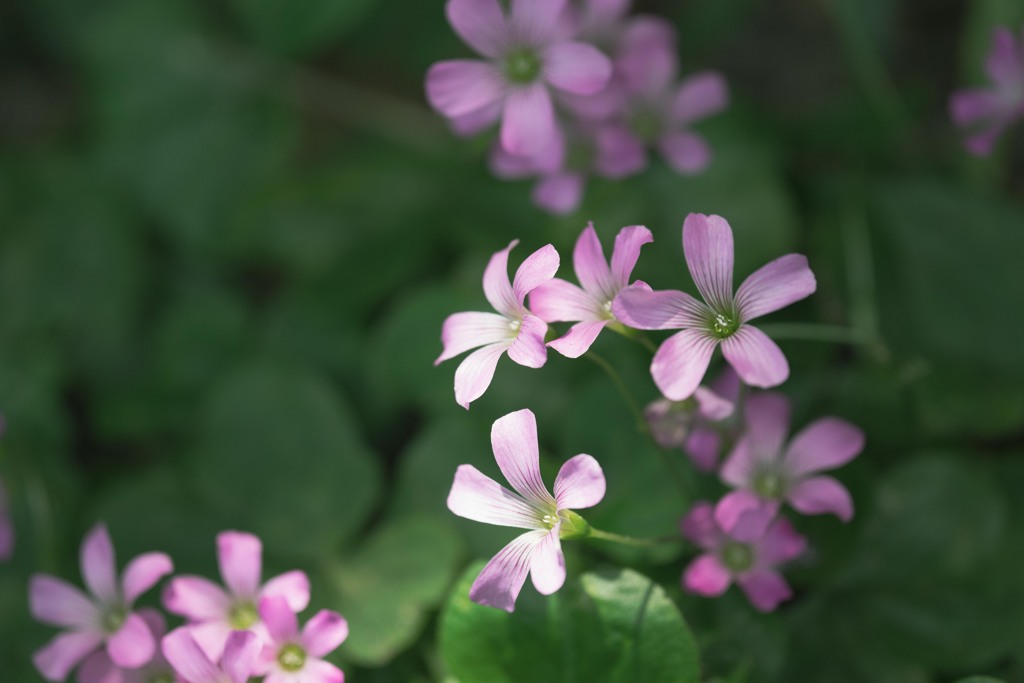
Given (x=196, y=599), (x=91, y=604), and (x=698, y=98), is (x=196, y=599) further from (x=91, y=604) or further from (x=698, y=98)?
(x=698, y=98)


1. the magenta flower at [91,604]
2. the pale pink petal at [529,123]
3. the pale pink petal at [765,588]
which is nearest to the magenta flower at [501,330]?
the pale pink petal at [529,123]

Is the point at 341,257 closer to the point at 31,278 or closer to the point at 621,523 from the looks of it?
the point at 31,278

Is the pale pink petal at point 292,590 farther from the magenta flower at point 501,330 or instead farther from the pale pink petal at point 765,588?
the pale pink petal at point 765,588

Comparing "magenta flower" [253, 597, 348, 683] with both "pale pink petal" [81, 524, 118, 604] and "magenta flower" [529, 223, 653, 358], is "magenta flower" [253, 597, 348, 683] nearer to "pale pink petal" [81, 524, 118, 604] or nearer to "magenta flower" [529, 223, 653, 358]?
"pale pink petal" [81, 524, 118, 604]

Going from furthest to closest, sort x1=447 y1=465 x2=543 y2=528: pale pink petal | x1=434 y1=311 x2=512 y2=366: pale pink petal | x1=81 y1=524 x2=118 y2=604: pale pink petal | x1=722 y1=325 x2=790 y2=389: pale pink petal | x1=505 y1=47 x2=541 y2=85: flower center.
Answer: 1. x1=505 y1=47 x2=541 y2=85: flower center
2. x1=81 y1=524 x2=118 y2=604: pale pink petal
3. x1=434 y1=311 x2=512 y2=366: pale pink petal
4. x1=447 y1=465 x2=543 y2=528: pale pink petal
5. x1=722 y1=325 x2=790 y2=389: pale pink petal

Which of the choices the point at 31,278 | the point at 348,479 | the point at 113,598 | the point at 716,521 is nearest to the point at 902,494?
the point at 716,521

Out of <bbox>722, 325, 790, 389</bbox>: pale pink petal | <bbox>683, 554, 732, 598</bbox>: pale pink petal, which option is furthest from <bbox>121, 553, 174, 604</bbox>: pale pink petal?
<bbox>722, 325, 790, 389</bbox>: pale pink petal
